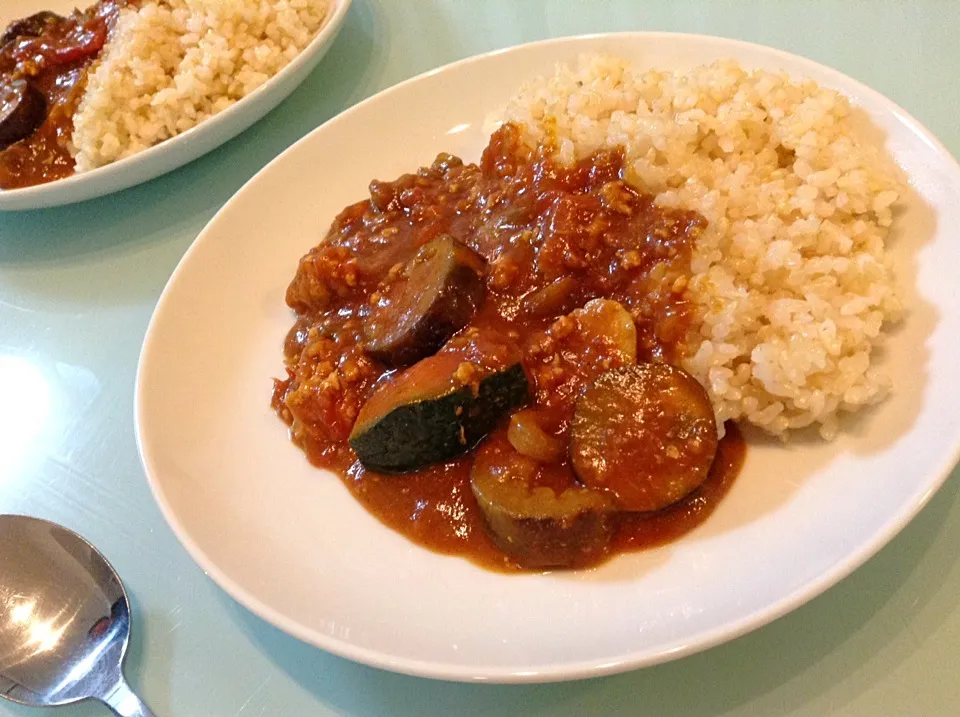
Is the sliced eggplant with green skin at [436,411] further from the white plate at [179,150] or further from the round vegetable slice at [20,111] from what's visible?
the round vegetable slice at [20,111]

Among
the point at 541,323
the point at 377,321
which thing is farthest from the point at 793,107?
the point at 377,321

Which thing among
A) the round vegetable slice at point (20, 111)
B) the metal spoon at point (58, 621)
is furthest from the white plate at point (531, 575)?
the round vegetable slice at point (20, 111)

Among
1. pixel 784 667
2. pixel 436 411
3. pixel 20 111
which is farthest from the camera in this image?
pixel 20 111

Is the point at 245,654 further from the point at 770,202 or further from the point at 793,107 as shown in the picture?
the point at 793,107

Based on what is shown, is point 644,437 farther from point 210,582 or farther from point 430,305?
point 210,582

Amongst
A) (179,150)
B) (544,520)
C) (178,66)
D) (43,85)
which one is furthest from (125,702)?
(43,85)
